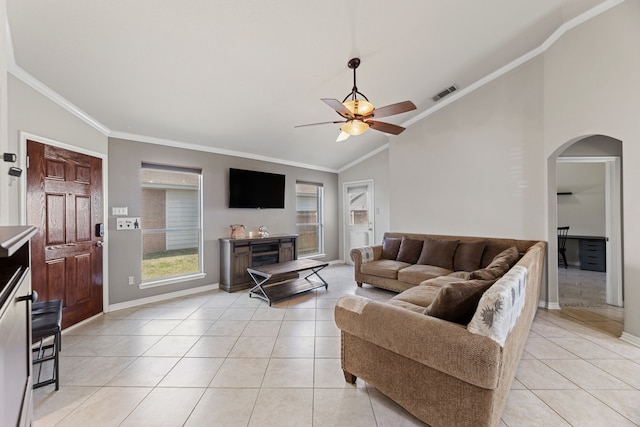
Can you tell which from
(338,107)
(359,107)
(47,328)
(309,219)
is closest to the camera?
(47,328)

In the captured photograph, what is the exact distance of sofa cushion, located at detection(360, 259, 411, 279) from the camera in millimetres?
3980

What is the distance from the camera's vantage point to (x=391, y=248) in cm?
460

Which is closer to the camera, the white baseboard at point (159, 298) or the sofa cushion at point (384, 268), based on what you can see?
the white baseboard at point (159, 298)

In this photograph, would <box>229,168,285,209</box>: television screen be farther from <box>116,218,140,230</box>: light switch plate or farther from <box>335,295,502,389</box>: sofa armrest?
<box>335,295,502,389</box>: sofa armrest

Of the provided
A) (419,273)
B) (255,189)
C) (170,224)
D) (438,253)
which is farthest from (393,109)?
(170,224)

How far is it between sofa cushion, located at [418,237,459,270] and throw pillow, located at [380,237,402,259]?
48 cm

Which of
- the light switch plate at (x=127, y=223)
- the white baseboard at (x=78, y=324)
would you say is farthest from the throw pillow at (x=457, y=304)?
the light switch plate at (x=127, y=223)

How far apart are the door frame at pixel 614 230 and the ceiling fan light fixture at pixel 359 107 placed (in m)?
3.18

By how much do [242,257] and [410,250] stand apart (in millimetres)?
2866

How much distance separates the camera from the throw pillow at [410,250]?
14.1 feet

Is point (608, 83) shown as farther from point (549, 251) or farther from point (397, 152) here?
point (397, 152)

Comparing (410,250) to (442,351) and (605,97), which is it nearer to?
(605,97)

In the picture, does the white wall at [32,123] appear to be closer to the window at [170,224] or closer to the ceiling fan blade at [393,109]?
the window at [170,224]

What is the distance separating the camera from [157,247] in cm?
394
